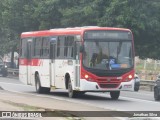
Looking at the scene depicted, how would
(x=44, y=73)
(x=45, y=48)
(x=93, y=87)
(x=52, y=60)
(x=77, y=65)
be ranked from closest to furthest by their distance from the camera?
(x=93, y=87), (x=77, y=65), (x=52, y=60), (x=45, y=48), (x=44, y=73)

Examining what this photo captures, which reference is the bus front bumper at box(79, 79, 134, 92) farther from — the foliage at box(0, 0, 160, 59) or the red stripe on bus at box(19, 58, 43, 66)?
the foliage at box(0, 0, 160, 59)

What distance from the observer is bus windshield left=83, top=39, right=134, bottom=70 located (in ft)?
81.1

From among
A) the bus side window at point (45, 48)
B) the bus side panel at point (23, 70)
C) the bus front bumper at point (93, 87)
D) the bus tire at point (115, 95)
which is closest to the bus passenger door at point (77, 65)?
the bus front bumper at point (93, 87)

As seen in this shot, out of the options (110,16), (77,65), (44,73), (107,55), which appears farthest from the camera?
(110,16)

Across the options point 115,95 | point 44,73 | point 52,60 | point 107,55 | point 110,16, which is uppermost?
point 110,16

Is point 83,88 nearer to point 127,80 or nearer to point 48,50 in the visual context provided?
point 127,80

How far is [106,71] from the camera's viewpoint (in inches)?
969

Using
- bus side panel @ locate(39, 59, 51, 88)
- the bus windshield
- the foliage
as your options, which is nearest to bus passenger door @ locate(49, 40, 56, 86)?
bus side panel @ locate(39, 59, 51, 88)

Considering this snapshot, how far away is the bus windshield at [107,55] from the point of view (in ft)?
81.1

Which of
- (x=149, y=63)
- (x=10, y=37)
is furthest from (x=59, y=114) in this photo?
(x=149, y=63)

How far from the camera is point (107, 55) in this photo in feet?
81.2

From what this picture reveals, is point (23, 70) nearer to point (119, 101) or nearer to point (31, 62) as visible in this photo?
point (31, 62)

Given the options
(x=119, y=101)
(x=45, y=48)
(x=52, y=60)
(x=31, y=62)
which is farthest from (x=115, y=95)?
(x=31, y=62)

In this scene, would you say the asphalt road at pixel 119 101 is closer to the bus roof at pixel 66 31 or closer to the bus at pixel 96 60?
the bus at pixel 96 60
